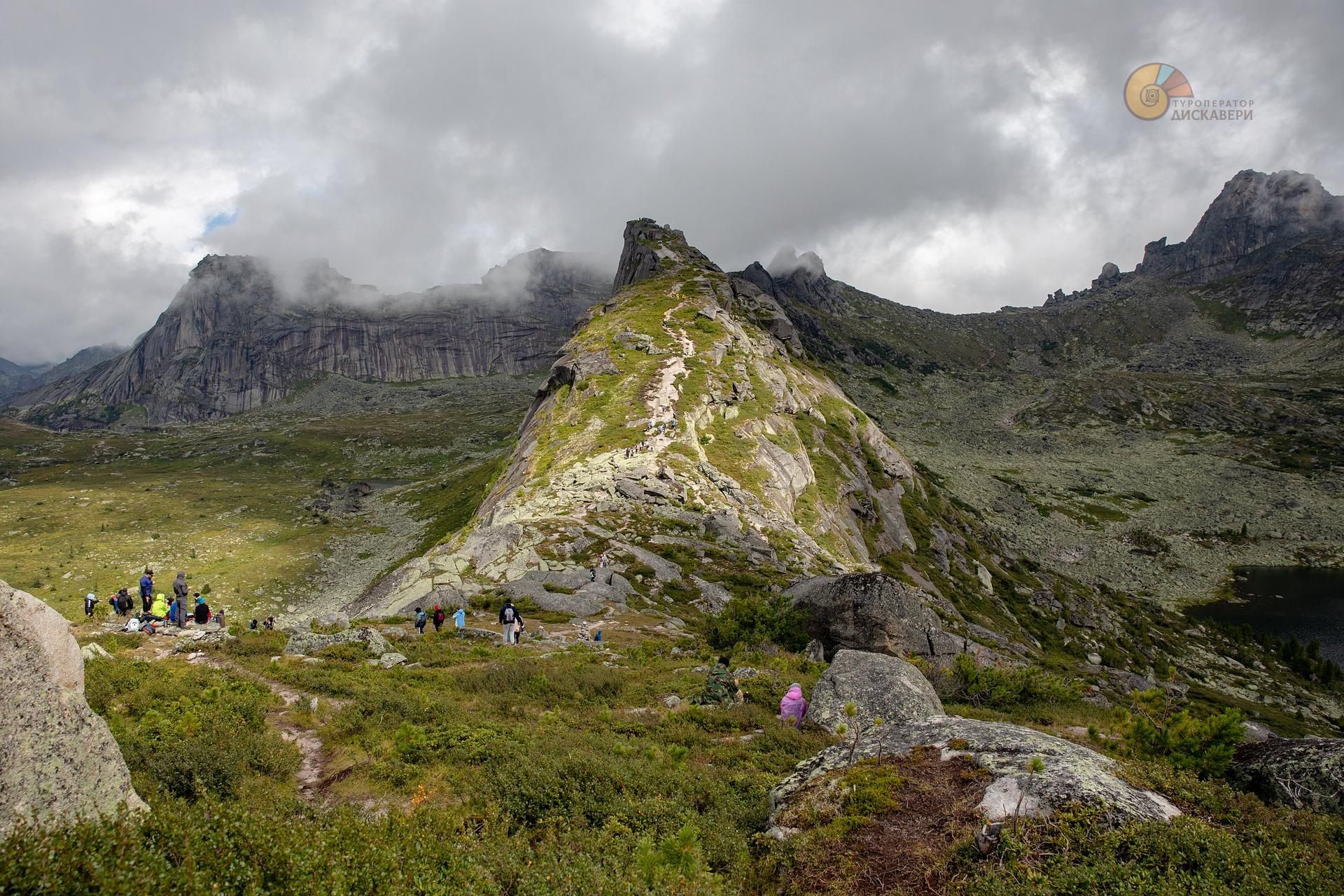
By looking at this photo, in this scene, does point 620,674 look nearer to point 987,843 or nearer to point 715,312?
point 987,843

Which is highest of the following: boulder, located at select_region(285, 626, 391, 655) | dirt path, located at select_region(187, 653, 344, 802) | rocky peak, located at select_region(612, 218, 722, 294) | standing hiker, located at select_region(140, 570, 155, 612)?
rocky peak, located at select_region(612, 218, 722, 294)

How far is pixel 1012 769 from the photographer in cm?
1010

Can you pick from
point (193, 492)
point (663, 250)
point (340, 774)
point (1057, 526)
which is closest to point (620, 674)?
point (340, 774)

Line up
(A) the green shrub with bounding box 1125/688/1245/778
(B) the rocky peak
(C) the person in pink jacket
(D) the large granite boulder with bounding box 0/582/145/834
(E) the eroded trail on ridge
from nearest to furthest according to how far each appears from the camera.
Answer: (D) the large granite boulder with bounding box 0/582/145/834
(A) the green shrub with bounding box 1125/688/1245/778
(C) the person in pink jacket
(E) the eroded trail on ridge
(B) the rocky peak

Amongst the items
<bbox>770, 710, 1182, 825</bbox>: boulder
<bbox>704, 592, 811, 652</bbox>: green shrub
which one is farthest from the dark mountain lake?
<bbox>770, 710, 1182, 825</bbox>: boulder

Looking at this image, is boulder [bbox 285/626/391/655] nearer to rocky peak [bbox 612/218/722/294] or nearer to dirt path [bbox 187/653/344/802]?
dirt path [bbox 187/653/344/802]

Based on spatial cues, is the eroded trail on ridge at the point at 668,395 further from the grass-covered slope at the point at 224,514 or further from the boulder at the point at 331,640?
the boulder at the point at 331,640

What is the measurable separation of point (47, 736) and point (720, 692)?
1516 centimetres

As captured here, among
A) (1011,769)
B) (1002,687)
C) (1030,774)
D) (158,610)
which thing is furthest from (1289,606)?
(158,610)

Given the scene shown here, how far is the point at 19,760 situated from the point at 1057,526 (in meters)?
167

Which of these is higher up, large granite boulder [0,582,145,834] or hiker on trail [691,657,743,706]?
large granite boulder [0,582,145,834]

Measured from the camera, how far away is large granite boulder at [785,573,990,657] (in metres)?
24.0

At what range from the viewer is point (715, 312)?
93.6 m

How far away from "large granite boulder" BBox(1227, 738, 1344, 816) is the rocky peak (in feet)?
404
